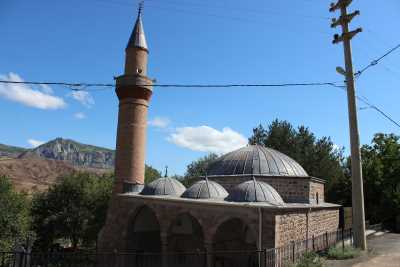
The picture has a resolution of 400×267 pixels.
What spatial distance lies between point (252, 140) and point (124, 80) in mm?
20044

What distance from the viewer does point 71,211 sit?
24062 mm

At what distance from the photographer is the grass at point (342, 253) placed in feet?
31.8

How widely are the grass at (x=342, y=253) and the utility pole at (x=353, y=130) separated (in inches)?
26.2

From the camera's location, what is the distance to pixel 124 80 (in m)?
19.5

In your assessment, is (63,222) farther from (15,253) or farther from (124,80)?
(15,253)

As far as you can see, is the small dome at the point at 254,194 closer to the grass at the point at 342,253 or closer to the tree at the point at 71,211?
the grass at the point at 342,253

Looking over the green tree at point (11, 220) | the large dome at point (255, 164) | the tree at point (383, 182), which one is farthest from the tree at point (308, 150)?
the green tree at point (11, 220)

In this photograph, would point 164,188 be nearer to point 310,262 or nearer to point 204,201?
point 204,201

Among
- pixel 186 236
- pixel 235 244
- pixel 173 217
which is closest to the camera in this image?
pixel 173 217

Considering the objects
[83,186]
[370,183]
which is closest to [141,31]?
[83,186]

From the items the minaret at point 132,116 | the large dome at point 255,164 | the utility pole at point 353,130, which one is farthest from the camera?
the minaret at point 132,116

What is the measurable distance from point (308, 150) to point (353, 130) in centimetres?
2215

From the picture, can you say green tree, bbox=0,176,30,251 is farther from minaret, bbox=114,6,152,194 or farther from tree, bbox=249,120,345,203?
tree, bbox=249,120,345,203

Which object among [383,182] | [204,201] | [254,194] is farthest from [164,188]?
[383,182]
